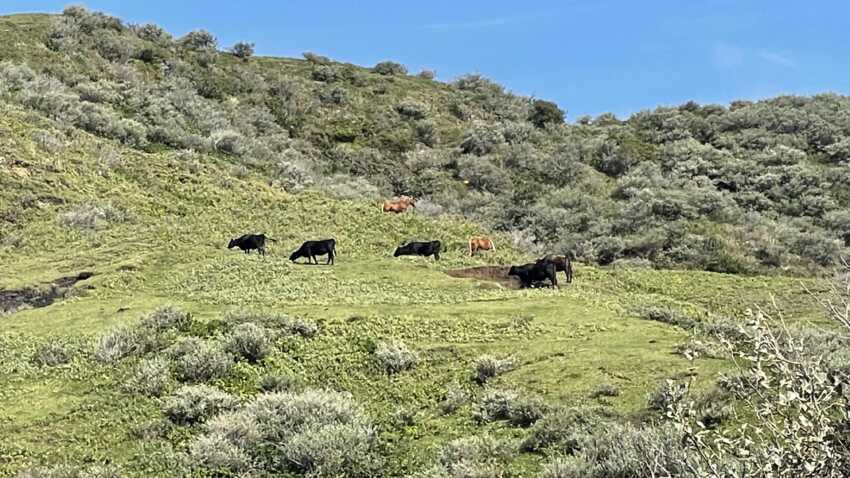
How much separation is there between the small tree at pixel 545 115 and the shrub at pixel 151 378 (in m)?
62.0

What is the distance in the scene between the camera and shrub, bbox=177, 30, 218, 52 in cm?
7419

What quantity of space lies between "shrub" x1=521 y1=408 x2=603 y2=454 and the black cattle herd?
42.1 feet

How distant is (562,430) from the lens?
11.5 m

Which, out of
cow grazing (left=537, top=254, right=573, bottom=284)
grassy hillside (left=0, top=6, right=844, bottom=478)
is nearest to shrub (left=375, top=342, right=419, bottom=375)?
grassy hillside (left=0, top=6, right=844, bottom=478)

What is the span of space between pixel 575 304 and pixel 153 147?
3244 centimetres

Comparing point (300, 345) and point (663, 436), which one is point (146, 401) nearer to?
point (300, 345)

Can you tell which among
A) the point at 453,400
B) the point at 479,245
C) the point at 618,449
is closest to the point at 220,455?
the point at 453,400

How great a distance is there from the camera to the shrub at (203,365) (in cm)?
1505

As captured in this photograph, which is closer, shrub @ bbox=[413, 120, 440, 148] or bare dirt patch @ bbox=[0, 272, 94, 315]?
bare dirt patch @ bbox=[0, 272, 94, 315]

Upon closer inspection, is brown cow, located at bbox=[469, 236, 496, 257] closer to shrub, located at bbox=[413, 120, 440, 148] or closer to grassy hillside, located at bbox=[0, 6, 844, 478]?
grassy hillside, located at bbox=[0, 6, 844, 478]

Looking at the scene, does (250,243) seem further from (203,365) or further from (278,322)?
(203,365)

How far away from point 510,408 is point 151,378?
631cm

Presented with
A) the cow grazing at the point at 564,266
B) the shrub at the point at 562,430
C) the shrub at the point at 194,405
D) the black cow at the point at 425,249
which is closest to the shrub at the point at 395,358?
the shrub at the point at 194,405

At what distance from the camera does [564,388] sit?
45.2ft
